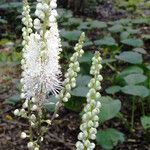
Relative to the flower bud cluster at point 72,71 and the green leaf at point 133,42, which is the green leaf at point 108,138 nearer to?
the flower bud cluster at point 72,71

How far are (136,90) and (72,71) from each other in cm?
173

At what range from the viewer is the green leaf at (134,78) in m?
3.88

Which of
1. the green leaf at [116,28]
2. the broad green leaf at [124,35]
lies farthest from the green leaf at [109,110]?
the green leaf at [116,28]

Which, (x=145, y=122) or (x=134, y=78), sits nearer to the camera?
(x=145, y=122)

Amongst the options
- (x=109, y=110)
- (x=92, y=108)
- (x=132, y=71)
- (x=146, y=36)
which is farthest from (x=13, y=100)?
(x=146, y=36)

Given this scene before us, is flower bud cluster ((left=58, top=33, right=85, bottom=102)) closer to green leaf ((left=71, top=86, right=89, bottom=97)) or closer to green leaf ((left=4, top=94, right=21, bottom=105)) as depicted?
green leaf ((left=71, top=86, right=89, bottom=97))

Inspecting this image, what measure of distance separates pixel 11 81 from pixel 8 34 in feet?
5.93

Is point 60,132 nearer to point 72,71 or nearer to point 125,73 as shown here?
point 125,73

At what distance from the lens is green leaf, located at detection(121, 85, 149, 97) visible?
3.66 metres

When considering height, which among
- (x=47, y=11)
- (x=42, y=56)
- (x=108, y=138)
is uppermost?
(x=47, y=11)

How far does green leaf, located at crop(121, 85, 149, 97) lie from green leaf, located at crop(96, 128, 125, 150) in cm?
41

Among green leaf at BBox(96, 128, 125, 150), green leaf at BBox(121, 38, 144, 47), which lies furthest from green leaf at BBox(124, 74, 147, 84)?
green leaf at BBox(121, 38, 144, 47)

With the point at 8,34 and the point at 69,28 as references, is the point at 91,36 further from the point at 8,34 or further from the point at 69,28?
the point at 8,34

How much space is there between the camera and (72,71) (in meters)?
2.05
